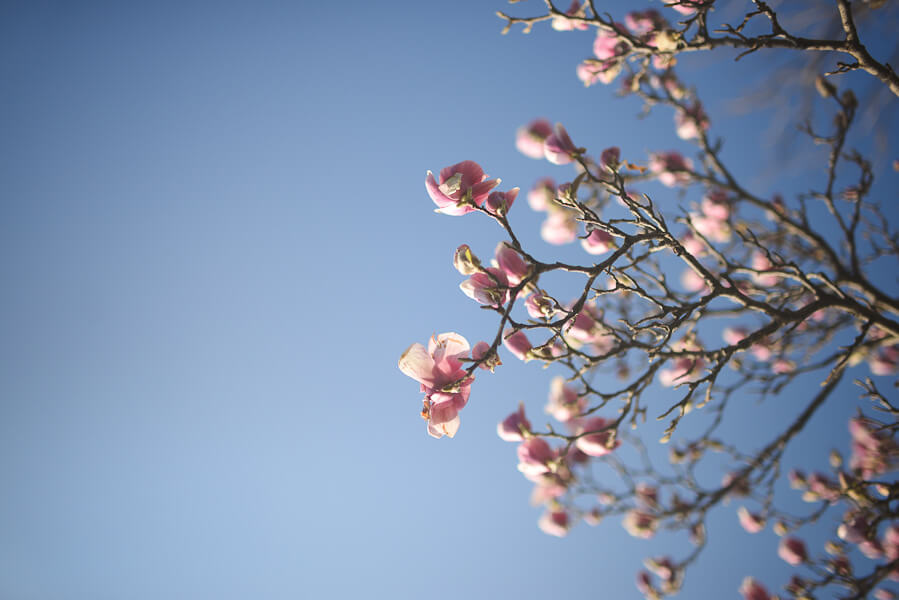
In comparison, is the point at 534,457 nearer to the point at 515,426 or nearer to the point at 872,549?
the point at 515,426

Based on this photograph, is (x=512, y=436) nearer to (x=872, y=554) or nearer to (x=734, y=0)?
(x=872, y=554)

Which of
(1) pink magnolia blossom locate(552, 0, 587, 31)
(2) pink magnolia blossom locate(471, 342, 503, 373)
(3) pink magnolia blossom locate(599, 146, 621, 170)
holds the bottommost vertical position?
(2) pink magnolia blossom locate(471, 342, 503, 373)

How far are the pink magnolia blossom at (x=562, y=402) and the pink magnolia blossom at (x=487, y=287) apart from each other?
0.82 m

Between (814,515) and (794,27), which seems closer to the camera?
(814,515)

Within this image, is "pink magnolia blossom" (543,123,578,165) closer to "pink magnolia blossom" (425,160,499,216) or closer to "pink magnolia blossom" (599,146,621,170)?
"pink magnolia blossom" (599,146,621,170)

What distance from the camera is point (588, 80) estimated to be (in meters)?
1.68

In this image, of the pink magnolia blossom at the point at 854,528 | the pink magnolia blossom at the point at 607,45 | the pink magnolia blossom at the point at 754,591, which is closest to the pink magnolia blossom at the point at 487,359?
the pink magnolia blossom at the point at 607,45

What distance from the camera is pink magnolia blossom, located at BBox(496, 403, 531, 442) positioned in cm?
143

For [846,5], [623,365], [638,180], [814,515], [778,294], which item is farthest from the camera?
[623,365]

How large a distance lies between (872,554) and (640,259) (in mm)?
2275

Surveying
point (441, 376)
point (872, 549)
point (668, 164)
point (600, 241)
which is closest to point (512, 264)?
point (441, 376)

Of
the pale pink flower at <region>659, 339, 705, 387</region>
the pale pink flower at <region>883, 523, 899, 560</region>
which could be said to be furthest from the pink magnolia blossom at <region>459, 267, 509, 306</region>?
the pale pink flower at <region>883, 523, 899, 560</region>

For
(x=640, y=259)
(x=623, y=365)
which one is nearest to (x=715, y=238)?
(x=623, y=365)

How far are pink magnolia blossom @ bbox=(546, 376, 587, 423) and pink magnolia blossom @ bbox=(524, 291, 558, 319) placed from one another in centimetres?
60
